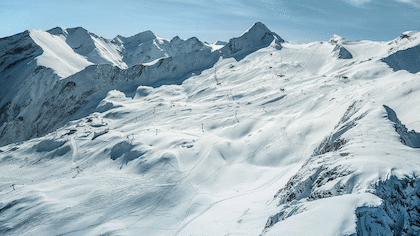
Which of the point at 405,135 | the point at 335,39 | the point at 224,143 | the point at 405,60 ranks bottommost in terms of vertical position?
the point at 224,143

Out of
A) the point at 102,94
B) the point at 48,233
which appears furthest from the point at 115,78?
the point at 48,233

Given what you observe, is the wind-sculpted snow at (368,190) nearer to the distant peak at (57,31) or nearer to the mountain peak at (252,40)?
the mountain peak at (252,40)

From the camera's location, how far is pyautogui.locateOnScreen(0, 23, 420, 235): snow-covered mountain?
26.7 ft

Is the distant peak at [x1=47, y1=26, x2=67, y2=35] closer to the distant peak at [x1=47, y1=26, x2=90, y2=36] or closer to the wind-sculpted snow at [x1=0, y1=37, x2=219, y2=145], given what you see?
the distant peak at [x1=47, y1=26, x2=90, y2=36]

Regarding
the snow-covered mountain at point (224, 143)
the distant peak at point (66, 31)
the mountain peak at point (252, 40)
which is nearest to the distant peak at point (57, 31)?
the distant peak at point (66, 31)

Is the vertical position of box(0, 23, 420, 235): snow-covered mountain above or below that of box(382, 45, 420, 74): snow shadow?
below

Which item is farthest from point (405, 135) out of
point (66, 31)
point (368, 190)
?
point (66, 31)

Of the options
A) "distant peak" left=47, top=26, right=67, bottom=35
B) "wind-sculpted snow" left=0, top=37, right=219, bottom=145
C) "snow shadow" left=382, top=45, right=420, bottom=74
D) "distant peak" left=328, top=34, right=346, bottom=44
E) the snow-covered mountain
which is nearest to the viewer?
the snow-covered mountain

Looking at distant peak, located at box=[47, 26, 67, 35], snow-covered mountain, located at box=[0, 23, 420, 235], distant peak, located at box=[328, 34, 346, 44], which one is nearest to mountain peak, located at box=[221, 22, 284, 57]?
snow-covered mountain, located at box=[0, 23, 420, 235]

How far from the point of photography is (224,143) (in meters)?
25.5

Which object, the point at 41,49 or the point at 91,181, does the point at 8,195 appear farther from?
the point at 41,49

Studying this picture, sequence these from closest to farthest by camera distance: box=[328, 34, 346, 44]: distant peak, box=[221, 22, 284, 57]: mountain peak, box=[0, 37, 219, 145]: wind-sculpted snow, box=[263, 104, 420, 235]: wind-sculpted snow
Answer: box=[263, 104, 420, 235]: wind-sculpted snow, box=[328, 34, 346, 44]: distant peak, box=[0, 37, 219, 145]: wind-sculpted snow, box=[221, 22, 284, 57]: mountain peak

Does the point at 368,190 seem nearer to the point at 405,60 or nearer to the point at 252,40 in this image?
the point at 405,60

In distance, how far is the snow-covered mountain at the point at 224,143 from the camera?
8125mm
